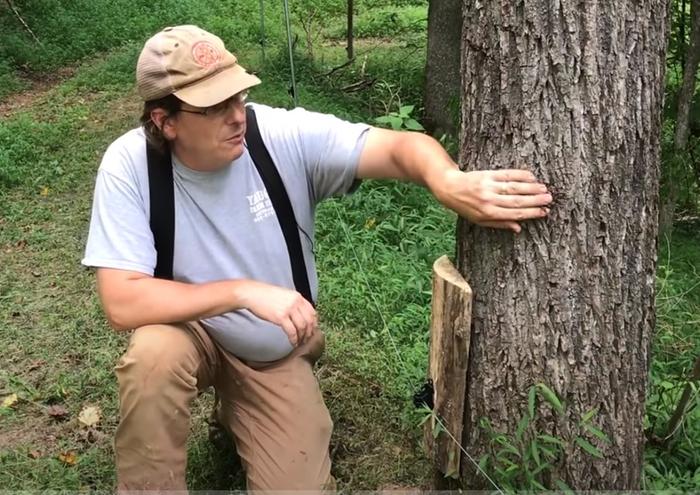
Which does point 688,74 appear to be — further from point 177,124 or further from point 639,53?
point 177,124

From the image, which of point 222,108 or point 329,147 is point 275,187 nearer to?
point 329,147

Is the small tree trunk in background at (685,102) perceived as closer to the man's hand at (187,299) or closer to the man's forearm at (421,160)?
the man's forearm at (421,160)

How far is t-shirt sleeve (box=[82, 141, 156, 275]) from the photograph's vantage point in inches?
90.2

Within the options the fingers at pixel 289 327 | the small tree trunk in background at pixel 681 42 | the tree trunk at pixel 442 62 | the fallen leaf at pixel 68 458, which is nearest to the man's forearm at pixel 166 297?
the fingers at pixel 289 327

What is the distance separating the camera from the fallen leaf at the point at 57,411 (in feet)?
10.7

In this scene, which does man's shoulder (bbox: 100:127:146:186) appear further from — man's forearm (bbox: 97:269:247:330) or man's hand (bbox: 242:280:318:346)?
man's hand (bbox: 242:280:318:346)

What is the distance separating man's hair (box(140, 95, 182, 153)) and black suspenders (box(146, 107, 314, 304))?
0.02 m

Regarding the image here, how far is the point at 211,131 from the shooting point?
2.35 metres

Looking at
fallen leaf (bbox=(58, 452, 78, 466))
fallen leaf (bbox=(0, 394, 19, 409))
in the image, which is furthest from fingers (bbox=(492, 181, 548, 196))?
fallen leaf (bbox=(0, 394, 19, 409))

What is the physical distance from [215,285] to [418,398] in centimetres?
73

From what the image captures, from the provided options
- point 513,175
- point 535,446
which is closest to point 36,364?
point 535,446

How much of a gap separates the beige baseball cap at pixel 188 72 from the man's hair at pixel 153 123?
2 cm

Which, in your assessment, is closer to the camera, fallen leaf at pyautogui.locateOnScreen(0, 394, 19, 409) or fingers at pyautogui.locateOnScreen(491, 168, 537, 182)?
fingers at pyautogui.locateOnScreen(491, 168, 537, 182)

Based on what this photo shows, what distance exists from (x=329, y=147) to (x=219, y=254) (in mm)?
478
